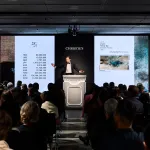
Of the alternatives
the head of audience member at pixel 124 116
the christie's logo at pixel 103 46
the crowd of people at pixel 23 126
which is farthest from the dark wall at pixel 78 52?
the head of audience member at pixel 124 116

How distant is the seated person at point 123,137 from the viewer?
2.80 m

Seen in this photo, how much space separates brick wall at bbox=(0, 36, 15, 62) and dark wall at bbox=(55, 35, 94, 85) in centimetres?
196

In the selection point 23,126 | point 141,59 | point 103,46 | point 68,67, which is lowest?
point 23,126

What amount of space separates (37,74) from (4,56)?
2021 mm

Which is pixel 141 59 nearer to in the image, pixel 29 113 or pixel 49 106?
pixel 49 106

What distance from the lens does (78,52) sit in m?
15.6

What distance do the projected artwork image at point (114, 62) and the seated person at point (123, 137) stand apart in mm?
12417

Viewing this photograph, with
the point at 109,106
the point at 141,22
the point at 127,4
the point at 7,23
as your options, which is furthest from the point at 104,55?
the point at 109,106

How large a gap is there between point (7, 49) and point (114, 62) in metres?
4.82

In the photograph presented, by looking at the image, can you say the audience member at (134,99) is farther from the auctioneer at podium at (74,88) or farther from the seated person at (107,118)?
the auctioneer at podium at (74,88)

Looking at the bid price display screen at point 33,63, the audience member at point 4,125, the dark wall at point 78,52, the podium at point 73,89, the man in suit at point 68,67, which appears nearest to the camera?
the audience member at point 4,125

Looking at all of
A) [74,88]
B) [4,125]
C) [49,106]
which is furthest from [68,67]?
[4,125]

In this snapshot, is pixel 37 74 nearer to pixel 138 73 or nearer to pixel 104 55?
pixel 104 55

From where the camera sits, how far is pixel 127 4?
971 cm
